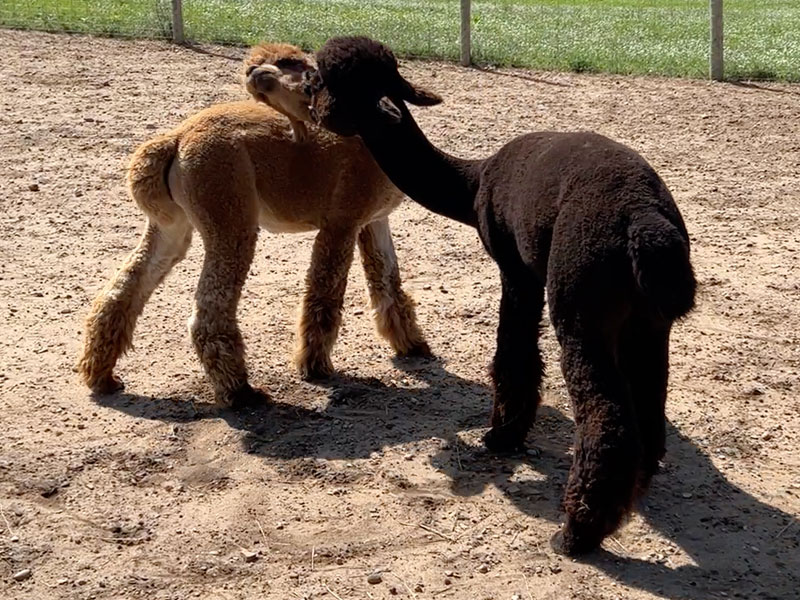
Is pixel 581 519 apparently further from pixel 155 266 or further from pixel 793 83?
pixel 793 83

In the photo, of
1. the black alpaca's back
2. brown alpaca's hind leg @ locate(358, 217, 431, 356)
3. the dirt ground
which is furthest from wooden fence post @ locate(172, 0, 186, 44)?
the black alpaca's back

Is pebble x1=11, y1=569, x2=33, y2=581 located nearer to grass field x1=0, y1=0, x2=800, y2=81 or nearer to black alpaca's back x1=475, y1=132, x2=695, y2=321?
black alpaca's back x1=475, y1=132, x2=695, y2=321

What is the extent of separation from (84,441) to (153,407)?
0.47 meters

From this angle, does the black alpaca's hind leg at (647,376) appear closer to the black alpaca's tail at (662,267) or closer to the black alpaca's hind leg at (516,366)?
the black alpaca's tail at (662,267)

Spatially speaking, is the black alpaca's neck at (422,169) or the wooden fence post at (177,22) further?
the wooden fence post at (177,22)

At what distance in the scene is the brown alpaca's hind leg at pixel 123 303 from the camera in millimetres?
6434

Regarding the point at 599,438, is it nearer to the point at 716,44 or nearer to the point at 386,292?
the point at 386,292

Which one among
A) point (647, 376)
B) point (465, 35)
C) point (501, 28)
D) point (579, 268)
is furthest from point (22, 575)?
point (501, 28)

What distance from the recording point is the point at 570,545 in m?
4.79

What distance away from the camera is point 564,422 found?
611 centimetres

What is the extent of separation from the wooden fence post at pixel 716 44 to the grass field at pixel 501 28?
0.47ft

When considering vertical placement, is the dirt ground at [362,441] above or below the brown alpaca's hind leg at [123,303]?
below

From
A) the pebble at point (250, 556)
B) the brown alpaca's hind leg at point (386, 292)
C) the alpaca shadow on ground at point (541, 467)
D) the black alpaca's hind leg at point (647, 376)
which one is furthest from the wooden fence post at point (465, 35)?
the pebble at point (250, 556)

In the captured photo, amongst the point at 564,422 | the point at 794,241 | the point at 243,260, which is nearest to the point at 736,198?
the point at 794,241
